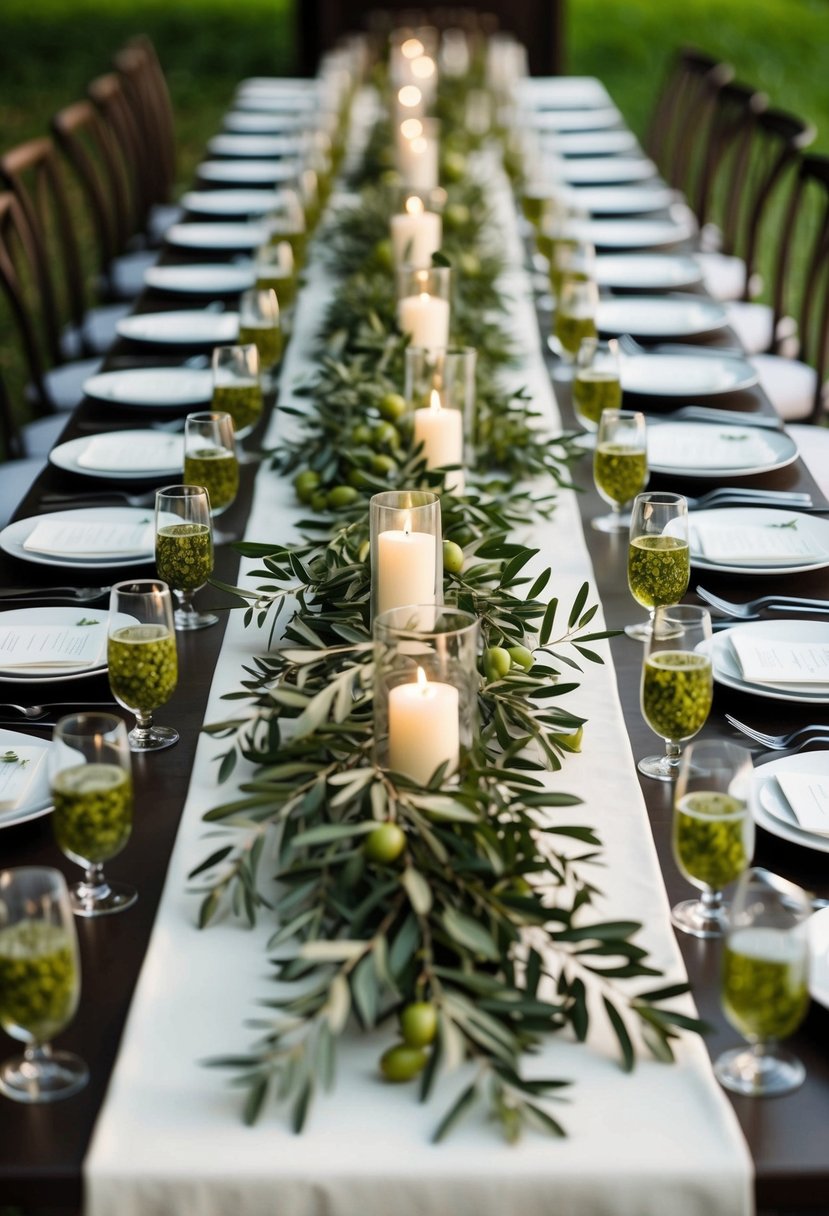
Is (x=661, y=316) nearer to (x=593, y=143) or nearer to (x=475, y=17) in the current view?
(x=593, y=143)

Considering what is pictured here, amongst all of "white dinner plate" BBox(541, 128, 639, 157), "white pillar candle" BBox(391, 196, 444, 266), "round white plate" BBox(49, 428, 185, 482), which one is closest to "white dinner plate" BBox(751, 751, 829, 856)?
"round white plate" BBox(49, 428, 185, 482)

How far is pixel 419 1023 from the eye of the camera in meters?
1.00

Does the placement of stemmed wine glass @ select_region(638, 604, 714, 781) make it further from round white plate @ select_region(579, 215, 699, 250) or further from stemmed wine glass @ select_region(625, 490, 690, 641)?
round white plate @ select_region(579, 215, 699, 250)

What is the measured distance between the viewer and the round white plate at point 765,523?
1889mm

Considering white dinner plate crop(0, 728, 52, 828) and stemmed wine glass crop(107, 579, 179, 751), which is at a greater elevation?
stemmed wine glass crop(107, 579, 179, 751)

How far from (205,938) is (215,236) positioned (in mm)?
2891

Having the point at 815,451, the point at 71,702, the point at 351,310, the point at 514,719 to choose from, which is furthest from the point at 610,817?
the point at 815,451

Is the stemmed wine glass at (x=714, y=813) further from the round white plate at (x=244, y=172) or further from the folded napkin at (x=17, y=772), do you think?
the round white plate at (x=244, y=172)

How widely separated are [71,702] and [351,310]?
4.23 ft

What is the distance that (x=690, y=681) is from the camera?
1.39 meters

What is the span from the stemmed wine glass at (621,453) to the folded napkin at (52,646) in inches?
26.7

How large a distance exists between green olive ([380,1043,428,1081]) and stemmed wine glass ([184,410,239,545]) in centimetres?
105

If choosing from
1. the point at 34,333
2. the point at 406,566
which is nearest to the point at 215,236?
the point at 34,333

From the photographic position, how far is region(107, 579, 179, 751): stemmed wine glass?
4.71 ft
